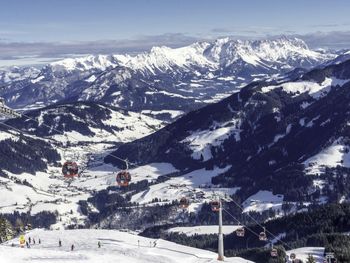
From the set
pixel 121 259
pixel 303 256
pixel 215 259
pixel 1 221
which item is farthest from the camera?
pixel 303 256

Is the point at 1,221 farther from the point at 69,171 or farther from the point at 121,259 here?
the point at 121,259

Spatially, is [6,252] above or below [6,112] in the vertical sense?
below

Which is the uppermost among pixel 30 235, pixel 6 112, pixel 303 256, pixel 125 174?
pixel 6 112

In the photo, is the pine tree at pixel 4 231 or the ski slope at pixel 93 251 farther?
the pine tree at pixel 4 231

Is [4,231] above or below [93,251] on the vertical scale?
below

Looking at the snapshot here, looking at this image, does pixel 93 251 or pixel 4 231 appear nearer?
pixel 93 251

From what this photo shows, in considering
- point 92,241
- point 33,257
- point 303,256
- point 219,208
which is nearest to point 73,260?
point 33,257

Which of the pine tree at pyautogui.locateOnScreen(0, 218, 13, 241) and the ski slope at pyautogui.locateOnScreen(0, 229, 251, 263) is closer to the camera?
the ski slope at pyautogui.locateOnScreen(0, 229, 251, 263)

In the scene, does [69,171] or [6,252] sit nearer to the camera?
[6,252]
